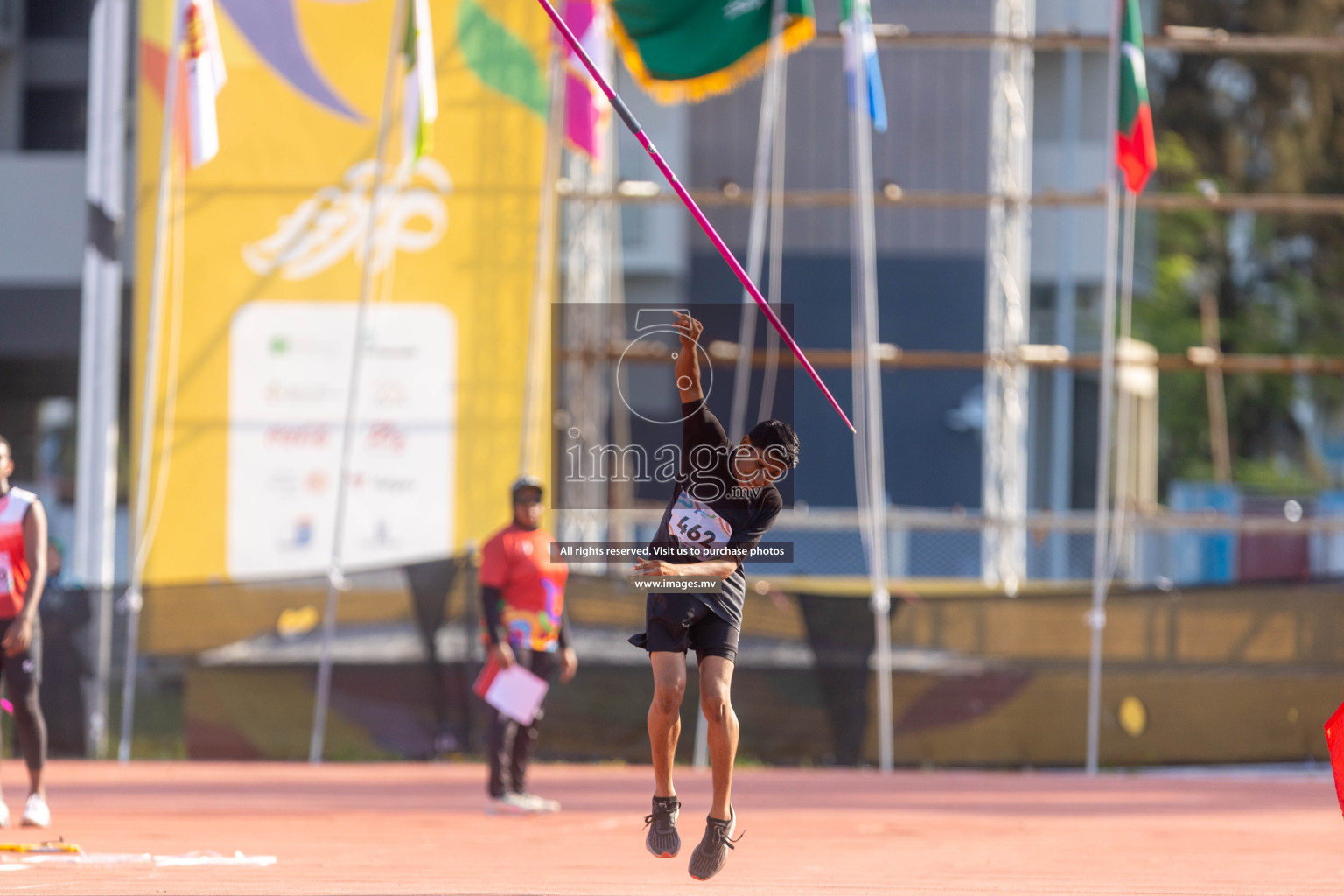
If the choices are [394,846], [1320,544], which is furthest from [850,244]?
[394,846]

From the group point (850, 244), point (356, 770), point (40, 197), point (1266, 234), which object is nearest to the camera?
point (356, 770)

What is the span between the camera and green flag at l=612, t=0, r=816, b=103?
1365 cm

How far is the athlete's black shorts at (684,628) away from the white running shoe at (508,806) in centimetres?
352

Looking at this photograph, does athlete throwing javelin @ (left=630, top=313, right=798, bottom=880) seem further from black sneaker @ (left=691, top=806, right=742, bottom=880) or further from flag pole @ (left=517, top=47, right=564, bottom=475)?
flag pole @ (left=517, top=47, right=564, bottom=475)

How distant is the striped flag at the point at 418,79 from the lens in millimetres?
12859

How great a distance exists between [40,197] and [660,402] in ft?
27.3

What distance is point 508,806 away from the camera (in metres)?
10.0

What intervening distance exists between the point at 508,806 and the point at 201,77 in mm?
5821

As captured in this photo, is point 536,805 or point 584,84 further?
point 584,84

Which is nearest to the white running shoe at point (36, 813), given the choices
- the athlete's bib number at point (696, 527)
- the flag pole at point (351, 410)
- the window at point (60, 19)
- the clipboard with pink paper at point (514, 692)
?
the clipboard with pink paper at point (514, 692)

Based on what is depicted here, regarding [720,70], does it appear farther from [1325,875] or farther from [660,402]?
[660,402]

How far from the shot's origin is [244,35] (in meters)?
15.3

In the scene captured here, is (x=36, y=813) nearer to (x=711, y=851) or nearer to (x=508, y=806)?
(x=508, y=806)

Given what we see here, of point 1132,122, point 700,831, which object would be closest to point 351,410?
point 700,831
